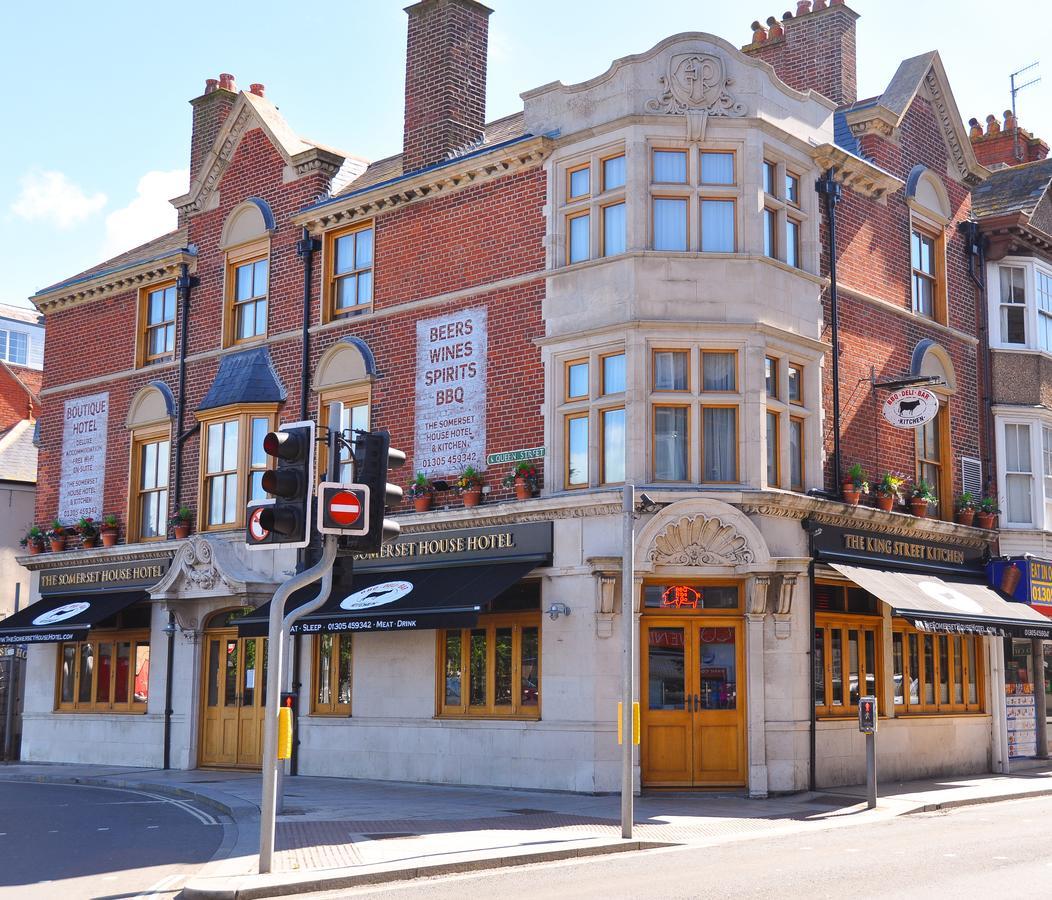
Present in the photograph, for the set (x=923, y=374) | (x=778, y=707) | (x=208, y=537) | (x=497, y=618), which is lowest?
(x=778, y=707)

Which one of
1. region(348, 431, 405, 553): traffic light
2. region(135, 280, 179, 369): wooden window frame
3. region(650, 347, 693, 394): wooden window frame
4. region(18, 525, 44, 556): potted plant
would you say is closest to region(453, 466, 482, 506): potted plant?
region(650, 347, 693, 394): wooden window frame

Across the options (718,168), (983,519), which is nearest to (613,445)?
(718,168)

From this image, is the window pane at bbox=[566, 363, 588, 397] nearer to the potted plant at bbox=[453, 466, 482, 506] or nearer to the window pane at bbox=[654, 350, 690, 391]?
the window pane at bbox=[654, 350, 690, 391]

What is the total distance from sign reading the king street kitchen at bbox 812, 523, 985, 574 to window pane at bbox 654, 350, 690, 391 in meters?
2.95

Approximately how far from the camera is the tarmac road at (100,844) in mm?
Answer: 11219

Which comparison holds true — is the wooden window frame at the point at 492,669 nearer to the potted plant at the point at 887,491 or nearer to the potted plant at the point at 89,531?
the potted plant at the point at 887,491

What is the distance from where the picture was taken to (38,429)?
97.1ft

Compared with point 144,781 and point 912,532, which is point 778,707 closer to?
point 912,532

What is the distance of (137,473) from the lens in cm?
2667

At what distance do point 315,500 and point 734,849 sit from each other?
5466 millimetres

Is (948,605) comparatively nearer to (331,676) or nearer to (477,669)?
(477,669)

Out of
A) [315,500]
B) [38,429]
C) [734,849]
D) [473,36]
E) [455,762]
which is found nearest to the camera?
[315,500]

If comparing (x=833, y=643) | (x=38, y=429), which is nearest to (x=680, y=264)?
(x=833, y=643)

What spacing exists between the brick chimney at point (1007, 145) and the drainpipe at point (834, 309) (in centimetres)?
1079
